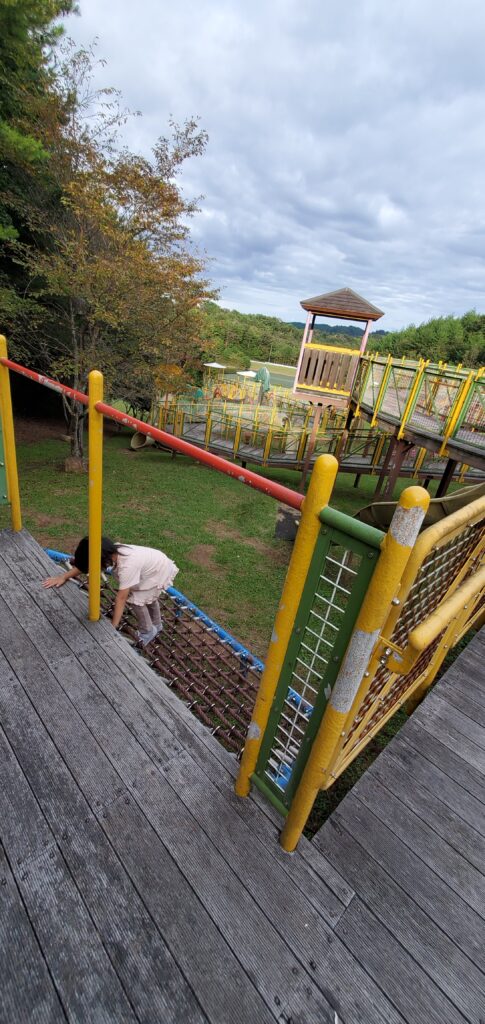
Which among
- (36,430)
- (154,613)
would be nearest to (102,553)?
(154,613)

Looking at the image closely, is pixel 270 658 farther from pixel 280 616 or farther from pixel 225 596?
pixel 225 596

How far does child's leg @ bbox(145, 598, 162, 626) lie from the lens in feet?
11.6

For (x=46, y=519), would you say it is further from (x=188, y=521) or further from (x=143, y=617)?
(x=143, y=617)

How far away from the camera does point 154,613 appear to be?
3.61 m

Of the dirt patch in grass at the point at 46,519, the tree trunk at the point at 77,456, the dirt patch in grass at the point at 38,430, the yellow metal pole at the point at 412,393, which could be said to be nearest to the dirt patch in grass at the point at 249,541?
the dirt patch in grass at the point at 46,519

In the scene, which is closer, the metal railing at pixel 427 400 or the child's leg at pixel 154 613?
the child's leg at pixel 154 613

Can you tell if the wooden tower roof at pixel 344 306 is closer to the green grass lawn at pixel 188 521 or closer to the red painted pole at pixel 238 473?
the green grass lawn at pixel 188 521

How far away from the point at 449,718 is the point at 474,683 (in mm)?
456

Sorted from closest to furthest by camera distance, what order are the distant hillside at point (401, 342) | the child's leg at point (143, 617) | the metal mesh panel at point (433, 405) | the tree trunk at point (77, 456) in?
1. the child's leg at point (143, 617)
2. the metal mesh panel at point (433, 405)
3. the tree trunk at point (77, 456)
4. the distant hillside at point (401, 342)

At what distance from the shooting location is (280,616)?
1450 mm

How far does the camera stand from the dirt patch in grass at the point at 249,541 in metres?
7.93

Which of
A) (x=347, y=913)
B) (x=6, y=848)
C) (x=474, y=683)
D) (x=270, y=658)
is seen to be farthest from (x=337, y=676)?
(x=474, y=683)

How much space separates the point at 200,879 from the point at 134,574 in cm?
172

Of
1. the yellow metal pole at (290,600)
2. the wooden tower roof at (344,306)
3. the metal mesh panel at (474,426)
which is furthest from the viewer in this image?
the wooden tower roof at (344,306)
